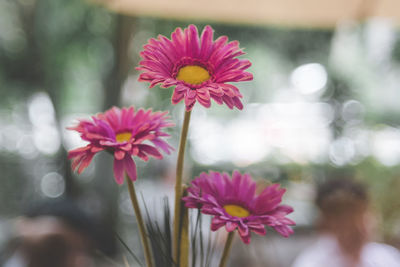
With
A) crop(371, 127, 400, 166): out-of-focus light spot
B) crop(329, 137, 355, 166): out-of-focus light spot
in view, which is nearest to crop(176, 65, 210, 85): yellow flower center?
crop(371, 127, 400, 166): out-of-focus light spot

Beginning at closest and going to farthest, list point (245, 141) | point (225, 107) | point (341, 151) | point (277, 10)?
point (277, 10)
point (225, 107)
point (341, 151)
point (245, 141)

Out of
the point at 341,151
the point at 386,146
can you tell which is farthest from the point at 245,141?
the point at 386,146

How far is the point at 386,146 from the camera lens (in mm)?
4996

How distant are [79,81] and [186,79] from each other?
15.8ft

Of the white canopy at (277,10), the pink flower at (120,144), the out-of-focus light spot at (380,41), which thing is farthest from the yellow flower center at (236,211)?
the out-of-focus light spot at (380,41)

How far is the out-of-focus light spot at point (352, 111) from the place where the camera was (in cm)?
611

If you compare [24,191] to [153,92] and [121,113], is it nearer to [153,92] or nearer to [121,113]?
[153,92]

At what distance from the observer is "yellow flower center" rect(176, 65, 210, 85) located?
0.49 metres

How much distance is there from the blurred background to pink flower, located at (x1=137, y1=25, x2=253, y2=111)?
2.58 ft

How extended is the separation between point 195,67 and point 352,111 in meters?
6.27

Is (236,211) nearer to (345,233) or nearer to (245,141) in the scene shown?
(345,233)

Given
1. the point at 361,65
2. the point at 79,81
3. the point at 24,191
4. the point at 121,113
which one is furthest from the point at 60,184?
the point at 361,65

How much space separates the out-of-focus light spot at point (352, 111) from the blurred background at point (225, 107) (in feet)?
0.08

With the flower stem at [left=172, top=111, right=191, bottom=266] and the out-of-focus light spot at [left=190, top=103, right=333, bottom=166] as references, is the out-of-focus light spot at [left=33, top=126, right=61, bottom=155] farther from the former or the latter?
the flower stem at [left=172, top=111, right=191, bottom=266]
